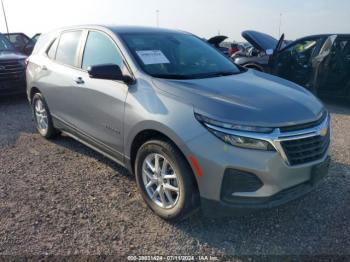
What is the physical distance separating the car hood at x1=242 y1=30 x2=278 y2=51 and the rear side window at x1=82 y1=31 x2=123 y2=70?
16.6 ft

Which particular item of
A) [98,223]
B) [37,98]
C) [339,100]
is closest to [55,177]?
[98,223]

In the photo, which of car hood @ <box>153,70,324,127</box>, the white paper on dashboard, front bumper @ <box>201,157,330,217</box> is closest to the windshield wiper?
car hood @ <box>153,70,324,127</box>

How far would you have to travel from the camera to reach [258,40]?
834cm

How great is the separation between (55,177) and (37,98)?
5.83 feet

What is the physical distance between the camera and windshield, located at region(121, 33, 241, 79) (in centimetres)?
355

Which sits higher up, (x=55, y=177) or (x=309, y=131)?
(x=309, y=131)

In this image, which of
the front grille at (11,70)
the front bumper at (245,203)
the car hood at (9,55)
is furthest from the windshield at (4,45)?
the front bumper at (245,203)

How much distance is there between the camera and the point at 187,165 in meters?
2.91

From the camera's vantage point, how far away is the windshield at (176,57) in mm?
3547

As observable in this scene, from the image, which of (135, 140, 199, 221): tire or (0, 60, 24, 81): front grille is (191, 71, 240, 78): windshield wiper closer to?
(135, 140, 199, 221): tire

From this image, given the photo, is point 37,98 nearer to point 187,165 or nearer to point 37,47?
point 37,47

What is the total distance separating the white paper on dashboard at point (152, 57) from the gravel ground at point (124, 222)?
140 cm

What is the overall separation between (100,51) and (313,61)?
5.61 m

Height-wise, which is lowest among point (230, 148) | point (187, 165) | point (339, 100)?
point (339, 100)
